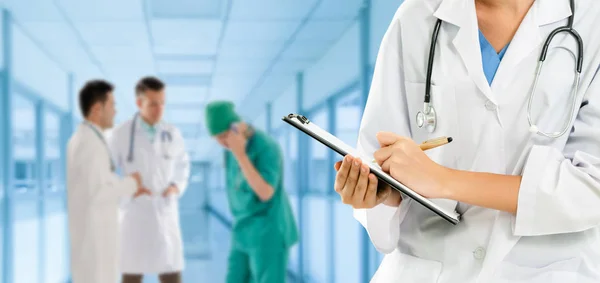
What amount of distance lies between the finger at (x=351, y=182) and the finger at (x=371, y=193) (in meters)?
0.02

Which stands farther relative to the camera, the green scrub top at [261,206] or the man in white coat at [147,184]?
the man in white coat at [147,184]

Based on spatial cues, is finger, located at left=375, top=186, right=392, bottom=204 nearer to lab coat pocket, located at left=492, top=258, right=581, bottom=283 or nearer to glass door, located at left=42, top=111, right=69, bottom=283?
lab coat pocket, located at left=492, top=258, right=581, bottom=283

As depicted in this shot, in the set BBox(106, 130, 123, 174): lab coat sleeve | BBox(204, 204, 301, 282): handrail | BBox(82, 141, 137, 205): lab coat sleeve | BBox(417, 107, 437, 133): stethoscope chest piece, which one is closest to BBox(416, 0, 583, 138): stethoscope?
BBox(417, 107, 437, 133): stethoscope chest piece

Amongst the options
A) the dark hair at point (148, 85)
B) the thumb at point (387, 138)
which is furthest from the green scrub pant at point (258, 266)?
the thumb at point (387, 138)

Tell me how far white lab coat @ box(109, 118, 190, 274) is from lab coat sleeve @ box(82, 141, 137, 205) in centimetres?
26

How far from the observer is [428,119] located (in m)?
1.05

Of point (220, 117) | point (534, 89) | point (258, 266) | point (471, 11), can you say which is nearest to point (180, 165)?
point (220, 117)

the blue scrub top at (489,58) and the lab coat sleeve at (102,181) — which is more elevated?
the blue scrub top at (489,58)

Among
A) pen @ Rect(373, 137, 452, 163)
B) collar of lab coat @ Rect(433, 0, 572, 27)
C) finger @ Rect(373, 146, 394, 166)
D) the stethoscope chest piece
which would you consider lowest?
finger @ Rect(373, 146, 394, 166)

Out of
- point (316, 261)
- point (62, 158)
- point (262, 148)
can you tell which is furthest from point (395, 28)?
point (62, 158)

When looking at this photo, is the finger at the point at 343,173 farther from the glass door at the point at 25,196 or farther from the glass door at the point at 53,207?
the glass door at the point at 53,207

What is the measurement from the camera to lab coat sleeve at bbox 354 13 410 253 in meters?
1.09

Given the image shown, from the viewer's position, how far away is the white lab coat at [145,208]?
3986 millimetres

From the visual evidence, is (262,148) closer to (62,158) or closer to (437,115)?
(437,115)
